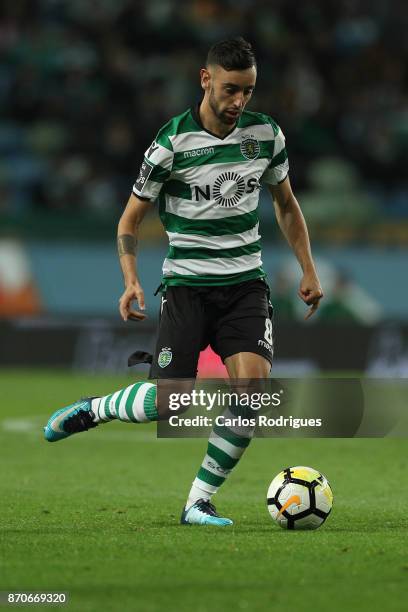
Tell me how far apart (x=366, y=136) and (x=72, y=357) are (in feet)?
21.7

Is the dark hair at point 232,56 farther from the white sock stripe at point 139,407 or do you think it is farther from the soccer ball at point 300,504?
the soccer ball at point 300,504

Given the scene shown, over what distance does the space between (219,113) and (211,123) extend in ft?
0.33

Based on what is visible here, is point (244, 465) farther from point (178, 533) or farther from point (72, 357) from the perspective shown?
point (72, 357)

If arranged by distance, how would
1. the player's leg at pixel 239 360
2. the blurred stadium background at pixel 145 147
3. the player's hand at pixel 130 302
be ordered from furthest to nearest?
the blurred stadium background at pixel 145 147, the player's leg at pixel 239 360, the player's hand at pixel 130 302

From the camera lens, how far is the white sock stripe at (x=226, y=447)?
6387mm

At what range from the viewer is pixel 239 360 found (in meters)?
6.25

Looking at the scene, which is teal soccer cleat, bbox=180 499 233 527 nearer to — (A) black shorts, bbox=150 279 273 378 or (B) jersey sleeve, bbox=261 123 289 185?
(A) black shorts, bbox=150 279 273 378

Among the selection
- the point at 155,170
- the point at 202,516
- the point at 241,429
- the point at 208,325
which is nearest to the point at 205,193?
the point at 155,170

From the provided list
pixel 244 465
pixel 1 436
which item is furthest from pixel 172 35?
pixel 244 465

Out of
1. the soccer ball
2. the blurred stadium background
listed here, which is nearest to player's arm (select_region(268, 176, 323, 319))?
the soccer ball

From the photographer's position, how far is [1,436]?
11648 mm

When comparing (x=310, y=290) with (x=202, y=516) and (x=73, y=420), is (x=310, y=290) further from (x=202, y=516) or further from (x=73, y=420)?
(x=73, y=420)

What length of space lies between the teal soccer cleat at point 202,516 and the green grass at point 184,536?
7 centimetres

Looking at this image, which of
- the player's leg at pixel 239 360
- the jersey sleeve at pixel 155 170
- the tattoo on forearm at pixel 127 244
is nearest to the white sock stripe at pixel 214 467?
the player's leg at pixel 239 360
